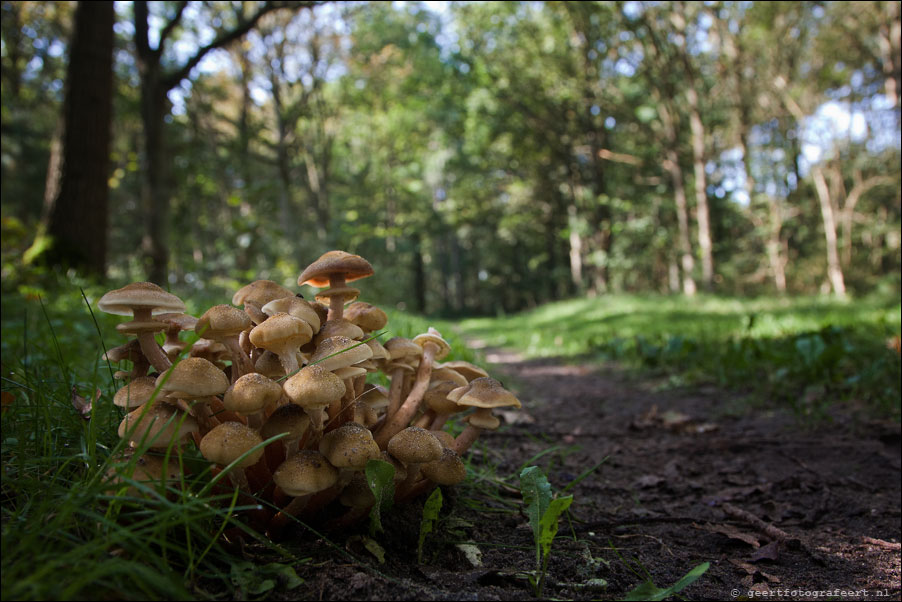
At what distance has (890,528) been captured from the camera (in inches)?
76.4

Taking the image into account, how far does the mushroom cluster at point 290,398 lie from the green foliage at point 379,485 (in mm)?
29

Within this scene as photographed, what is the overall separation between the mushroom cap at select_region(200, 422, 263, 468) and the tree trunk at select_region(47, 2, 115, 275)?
21.3 feet

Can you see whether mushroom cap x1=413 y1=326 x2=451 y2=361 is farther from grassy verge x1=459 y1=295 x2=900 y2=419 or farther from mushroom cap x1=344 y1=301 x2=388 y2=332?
grassy verge x1=459 y1=295 x2=900 y2=419

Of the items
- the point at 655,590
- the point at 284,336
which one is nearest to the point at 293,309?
the point at 284,336

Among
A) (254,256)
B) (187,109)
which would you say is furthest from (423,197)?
(254,256)

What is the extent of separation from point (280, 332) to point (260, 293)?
32 centimetres

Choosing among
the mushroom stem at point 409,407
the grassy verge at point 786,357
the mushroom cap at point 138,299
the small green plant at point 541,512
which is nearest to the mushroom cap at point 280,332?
the mushroom cap at point 138,299

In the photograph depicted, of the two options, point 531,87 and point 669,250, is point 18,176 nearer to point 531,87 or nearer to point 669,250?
point 531,87

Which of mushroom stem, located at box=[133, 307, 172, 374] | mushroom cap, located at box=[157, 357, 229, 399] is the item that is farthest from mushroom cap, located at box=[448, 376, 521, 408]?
mushroom stem, located at box=[133, 307, 172, 374]

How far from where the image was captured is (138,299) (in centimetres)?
118

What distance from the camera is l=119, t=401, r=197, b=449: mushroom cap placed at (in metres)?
1.07

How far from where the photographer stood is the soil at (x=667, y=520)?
1.25 meters

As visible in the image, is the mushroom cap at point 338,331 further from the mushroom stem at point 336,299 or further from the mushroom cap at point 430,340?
the mushroom cap at point 430,340

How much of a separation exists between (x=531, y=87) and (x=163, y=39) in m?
15.0
